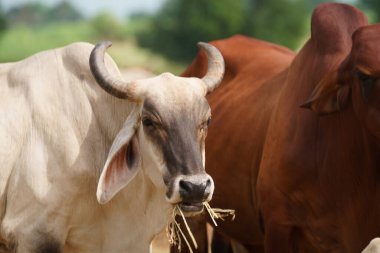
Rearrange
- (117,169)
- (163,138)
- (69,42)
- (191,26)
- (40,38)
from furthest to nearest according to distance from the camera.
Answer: (40,38) < (191,26) < (69,42) < (117,169) < (163,138)

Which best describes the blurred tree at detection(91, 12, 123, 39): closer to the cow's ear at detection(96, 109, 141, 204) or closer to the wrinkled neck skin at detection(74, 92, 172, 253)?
the wrinkled neck skin at detection(74, 92, 172, 253)

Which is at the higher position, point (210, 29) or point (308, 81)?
point (308, 81)

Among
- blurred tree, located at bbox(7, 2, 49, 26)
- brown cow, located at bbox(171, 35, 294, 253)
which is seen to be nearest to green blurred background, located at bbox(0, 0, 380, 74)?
blurred tree, located at bbox(7, 2, 49, 26)

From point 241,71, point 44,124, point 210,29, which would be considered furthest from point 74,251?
point 210,29

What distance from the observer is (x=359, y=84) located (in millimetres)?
7898

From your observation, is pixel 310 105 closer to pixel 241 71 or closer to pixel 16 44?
pixel 241 71

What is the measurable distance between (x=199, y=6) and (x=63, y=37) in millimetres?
8771

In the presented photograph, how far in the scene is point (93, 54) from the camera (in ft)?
25.1

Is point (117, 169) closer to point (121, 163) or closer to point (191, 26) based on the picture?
point (121, 163)

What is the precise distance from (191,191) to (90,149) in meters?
0.92

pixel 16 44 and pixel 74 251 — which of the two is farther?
pixel 16 44

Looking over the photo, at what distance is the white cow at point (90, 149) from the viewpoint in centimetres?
745

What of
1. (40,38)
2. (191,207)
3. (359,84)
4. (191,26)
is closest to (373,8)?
(191,26)

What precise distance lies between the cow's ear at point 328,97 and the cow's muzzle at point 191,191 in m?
Answer: 1.26
